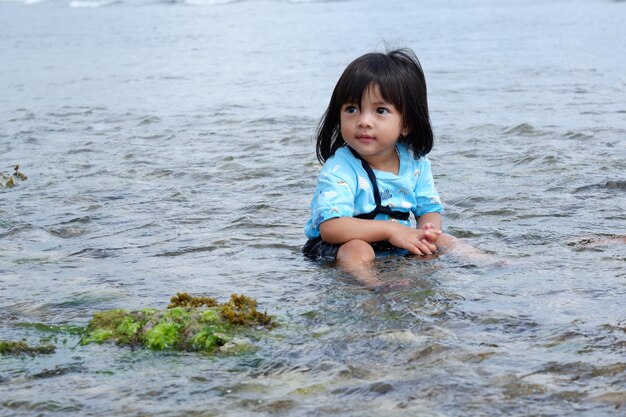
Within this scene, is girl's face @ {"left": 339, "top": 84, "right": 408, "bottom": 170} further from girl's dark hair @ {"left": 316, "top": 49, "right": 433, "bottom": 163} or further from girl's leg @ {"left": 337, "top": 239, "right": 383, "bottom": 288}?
girl's leg @ {"left": 337, "top": 239, "right": 383, "bottom": 288}

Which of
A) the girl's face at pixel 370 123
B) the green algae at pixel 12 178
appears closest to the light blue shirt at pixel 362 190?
the girl's face at pixel 370 123

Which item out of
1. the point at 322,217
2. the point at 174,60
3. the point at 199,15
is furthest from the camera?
the point at 199,15

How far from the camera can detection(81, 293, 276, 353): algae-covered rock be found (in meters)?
3.86

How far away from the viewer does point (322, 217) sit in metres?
5.28

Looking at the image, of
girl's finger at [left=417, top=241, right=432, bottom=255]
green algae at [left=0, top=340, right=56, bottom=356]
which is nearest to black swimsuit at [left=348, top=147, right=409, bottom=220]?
girl's finger at [left=417, top=241, right=432, bottom=255]

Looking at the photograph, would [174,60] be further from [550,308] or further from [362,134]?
[550,308]

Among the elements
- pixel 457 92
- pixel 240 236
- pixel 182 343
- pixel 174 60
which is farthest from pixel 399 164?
pixel 174 60

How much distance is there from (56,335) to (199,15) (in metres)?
31.1

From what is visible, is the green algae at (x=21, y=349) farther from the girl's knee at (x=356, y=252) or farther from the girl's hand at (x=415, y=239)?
the girl's hand at (x=415, y=239)

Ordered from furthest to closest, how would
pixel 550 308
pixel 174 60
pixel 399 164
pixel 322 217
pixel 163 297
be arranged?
pixel 174 60 < pixel 399 164 < pixel 322 217 < pixel 163 297 < pixel 550 308

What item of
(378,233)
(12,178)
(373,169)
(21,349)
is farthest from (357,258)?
(12,178)

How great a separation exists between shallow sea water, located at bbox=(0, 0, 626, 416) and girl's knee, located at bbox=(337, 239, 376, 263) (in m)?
0.11

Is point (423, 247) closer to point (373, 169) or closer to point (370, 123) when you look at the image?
point (373, 169)

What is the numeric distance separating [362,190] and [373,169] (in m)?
0.17
